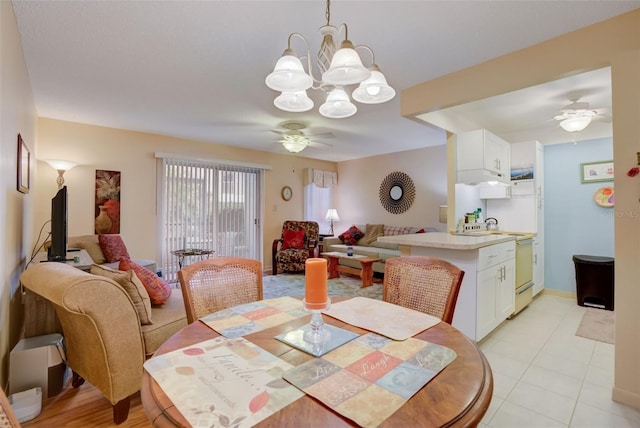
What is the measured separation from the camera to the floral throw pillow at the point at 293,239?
558 centimetres

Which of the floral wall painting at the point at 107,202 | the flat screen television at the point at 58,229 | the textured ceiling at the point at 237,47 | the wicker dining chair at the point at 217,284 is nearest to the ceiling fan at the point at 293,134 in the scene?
the textured ceiling at the point at 237,47

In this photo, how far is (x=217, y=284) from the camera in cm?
155

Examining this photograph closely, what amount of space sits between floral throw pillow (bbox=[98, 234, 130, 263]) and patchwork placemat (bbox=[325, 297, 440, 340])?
3.47m

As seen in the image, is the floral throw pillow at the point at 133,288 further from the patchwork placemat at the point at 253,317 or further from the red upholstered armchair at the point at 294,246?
the red upholstered armchair at the point at 294,246

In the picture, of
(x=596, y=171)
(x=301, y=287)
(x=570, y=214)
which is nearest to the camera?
(x=596, y=171)

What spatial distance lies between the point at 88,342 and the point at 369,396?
167cm

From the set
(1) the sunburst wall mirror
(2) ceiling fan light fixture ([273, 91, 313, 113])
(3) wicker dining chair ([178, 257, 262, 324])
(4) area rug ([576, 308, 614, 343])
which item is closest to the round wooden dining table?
(3) wicker dining chair ([178, 257, 262, 324])

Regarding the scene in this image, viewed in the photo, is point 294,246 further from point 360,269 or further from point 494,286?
point 494,286

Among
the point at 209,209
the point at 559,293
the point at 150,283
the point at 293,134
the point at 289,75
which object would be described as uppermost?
the point at 293,134

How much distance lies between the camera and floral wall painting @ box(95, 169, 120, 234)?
160 inches

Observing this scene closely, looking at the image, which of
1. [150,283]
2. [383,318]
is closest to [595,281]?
[383,318]

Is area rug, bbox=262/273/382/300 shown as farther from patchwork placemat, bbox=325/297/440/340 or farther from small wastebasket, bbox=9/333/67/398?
patchwork placemat, bbox=325/297/440/340

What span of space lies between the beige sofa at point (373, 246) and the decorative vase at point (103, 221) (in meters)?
3.49

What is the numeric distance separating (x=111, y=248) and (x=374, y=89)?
147 inches
